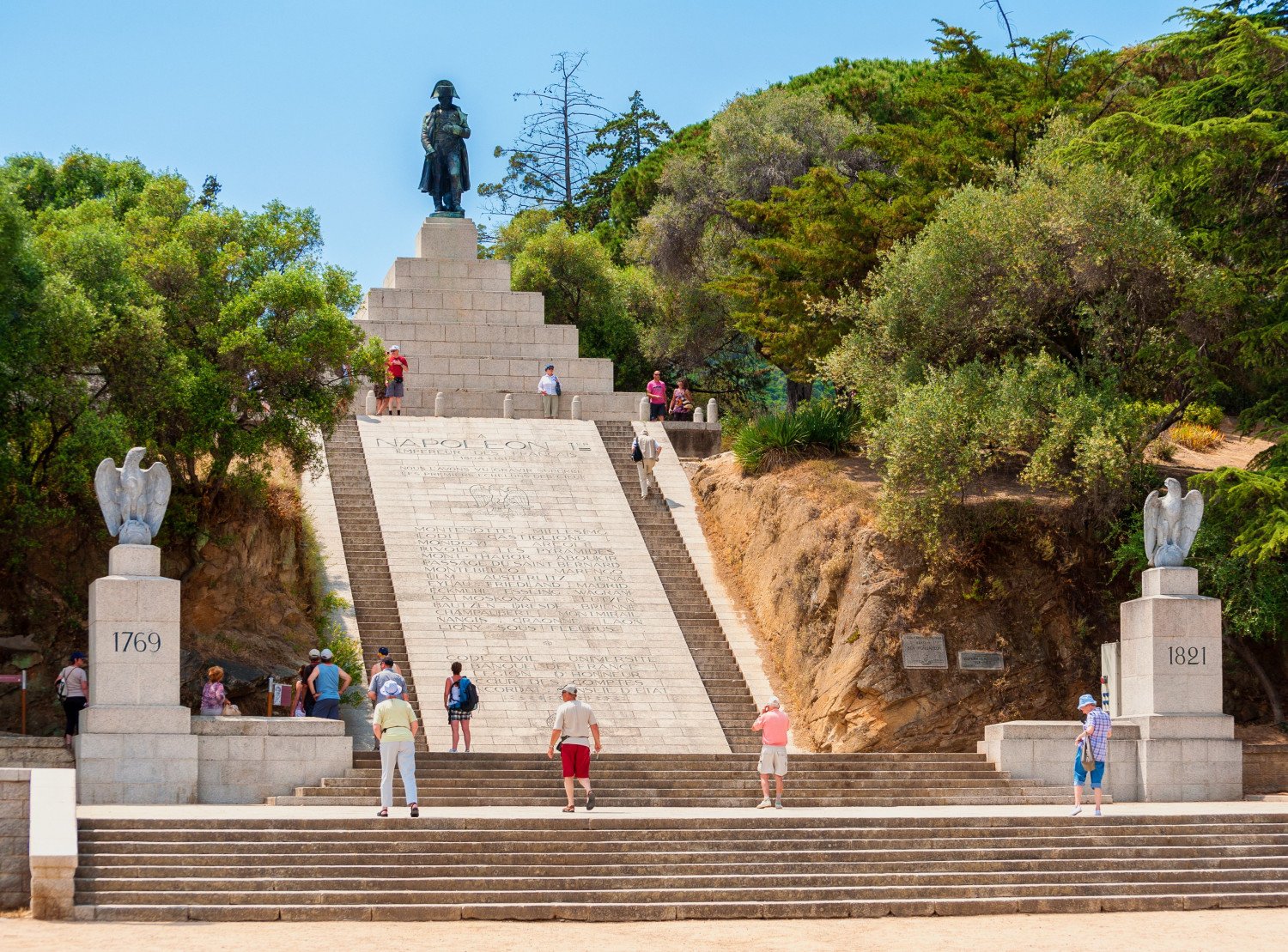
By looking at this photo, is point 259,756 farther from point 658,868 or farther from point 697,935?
point 697,935

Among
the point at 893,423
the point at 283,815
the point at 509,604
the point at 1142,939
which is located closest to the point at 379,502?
the point at 509,604

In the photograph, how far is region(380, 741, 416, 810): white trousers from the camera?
60.7 ft

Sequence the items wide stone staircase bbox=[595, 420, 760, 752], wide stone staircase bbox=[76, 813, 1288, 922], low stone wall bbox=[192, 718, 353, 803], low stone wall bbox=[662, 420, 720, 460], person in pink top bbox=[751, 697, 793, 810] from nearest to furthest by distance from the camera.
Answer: wide stone staircase bbox=[76, 813, 1288, 922] → person in pink top bbox=[751, 697, 793, 810] → low stone wall bbox=[192, 718, 353, 803] → wide stone staircase bbox=[595, 420, 760, 752] → low stone wall bbox=[662, 420, 720, 460]

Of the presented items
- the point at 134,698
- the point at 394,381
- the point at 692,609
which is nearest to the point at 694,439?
the point at 394,381

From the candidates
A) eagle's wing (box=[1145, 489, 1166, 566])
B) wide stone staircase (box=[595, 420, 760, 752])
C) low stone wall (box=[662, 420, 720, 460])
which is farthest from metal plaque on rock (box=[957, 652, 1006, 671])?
low stone wall (box=[662, 420, 720, 460])

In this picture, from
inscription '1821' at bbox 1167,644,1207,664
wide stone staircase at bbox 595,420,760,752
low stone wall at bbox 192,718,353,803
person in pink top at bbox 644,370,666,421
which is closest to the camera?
low stone wall at bbox 192,718,353,803

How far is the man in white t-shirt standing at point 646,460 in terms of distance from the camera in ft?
111

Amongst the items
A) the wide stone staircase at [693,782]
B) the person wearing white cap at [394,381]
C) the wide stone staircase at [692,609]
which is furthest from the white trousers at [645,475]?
the wide stone staircase at [693,782]

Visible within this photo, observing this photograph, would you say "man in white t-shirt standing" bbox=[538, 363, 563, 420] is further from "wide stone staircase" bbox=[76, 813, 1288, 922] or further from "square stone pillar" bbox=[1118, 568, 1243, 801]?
"wide stone staircase" bbox=[76, 813, 1288, 922]

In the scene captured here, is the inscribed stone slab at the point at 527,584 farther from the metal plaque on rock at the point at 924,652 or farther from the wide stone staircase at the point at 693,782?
the metal plaque on rock at the point at 924,652

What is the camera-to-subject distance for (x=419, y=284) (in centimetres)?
4334

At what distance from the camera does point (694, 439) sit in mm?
37625

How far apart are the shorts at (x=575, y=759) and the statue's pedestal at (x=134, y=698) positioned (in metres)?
4.55

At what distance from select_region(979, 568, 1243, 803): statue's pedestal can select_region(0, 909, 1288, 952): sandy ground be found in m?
6.65
